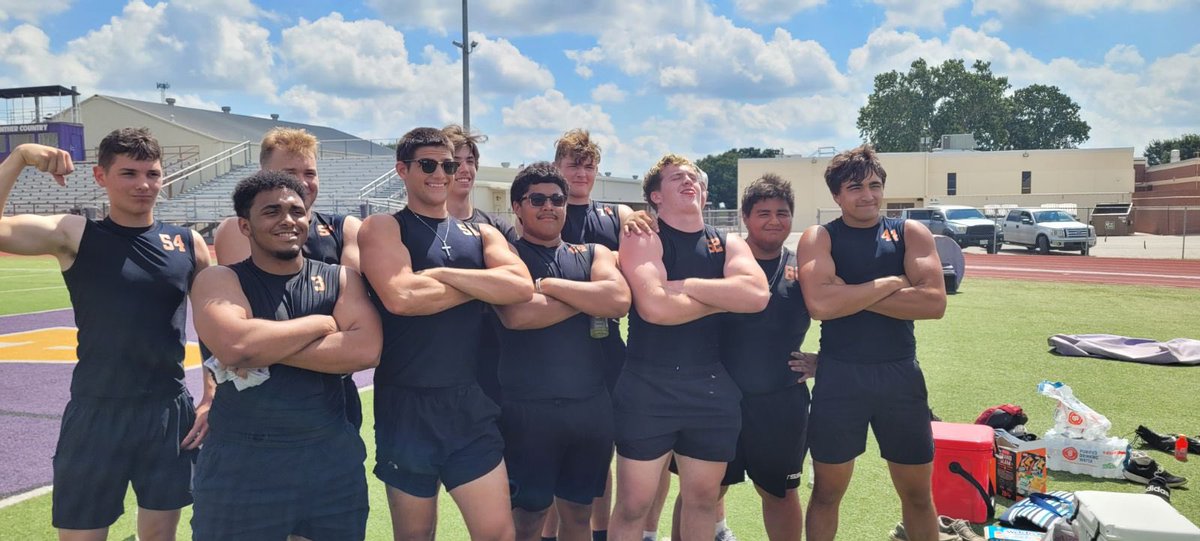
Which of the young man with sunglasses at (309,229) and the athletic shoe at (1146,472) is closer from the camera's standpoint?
the young man with sunglasses at (309,229)

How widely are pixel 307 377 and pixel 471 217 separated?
1498mm

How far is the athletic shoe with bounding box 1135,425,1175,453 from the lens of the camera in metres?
5.72

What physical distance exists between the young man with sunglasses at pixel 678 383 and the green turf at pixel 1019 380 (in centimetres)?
120

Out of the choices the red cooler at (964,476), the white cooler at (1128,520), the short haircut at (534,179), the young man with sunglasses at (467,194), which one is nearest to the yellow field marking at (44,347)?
the young man with sunglasses at (467,194)

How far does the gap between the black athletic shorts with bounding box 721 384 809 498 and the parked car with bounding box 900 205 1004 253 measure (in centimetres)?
2708

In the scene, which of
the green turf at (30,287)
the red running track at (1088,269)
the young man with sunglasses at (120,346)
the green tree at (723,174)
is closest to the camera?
the young man with sunglasses at (120,346)

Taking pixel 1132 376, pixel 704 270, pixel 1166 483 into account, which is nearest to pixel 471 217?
pixel 704 270

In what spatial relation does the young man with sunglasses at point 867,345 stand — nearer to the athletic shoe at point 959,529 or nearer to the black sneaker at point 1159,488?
the athletic shoe at point 959,529

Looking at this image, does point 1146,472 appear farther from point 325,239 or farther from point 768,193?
point 325,239

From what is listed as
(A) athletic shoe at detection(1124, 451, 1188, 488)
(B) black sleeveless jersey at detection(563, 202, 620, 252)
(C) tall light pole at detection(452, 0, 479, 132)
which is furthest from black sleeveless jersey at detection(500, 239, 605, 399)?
(C) tall light pole at detection(452, 0, 479, 132)

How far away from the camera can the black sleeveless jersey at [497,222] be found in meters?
4.05

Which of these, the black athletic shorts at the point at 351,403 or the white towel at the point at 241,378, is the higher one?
the white towel at the point at 241,378

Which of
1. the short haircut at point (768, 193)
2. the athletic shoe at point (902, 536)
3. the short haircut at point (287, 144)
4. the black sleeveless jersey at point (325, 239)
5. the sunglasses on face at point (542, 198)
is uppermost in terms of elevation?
the short haircut at point (287, 144)

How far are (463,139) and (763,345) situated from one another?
74.7 inches
